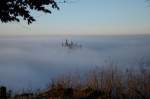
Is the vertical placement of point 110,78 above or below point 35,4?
below

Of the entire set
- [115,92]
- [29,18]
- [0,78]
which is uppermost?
[29,18]

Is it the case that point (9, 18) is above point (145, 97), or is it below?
above

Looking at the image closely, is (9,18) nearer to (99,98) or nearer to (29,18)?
(29,18)

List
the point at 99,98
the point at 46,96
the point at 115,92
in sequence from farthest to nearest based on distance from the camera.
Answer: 1. the point at 115,92
2. the point at 46,96
3. the point at 99,98

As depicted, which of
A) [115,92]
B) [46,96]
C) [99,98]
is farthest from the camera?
[115,92]

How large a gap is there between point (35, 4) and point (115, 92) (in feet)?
10.9

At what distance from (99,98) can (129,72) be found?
3869 millimetres

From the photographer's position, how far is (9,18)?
1041 centimetres

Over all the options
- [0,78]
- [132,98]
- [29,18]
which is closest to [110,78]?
[132,98]

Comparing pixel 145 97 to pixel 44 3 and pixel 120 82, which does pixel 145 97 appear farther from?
pixel 44 3

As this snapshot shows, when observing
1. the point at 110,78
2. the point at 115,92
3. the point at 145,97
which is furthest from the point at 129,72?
A: the point at 145,97

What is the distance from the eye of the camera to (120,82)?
Result: 477 inches

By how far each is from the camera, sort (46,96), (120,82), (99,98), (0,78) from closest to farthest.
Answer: (99,98) < (46,96) < (120,82) < (0,78)

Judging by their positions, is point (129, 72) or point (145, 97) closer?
point (145, 97)
